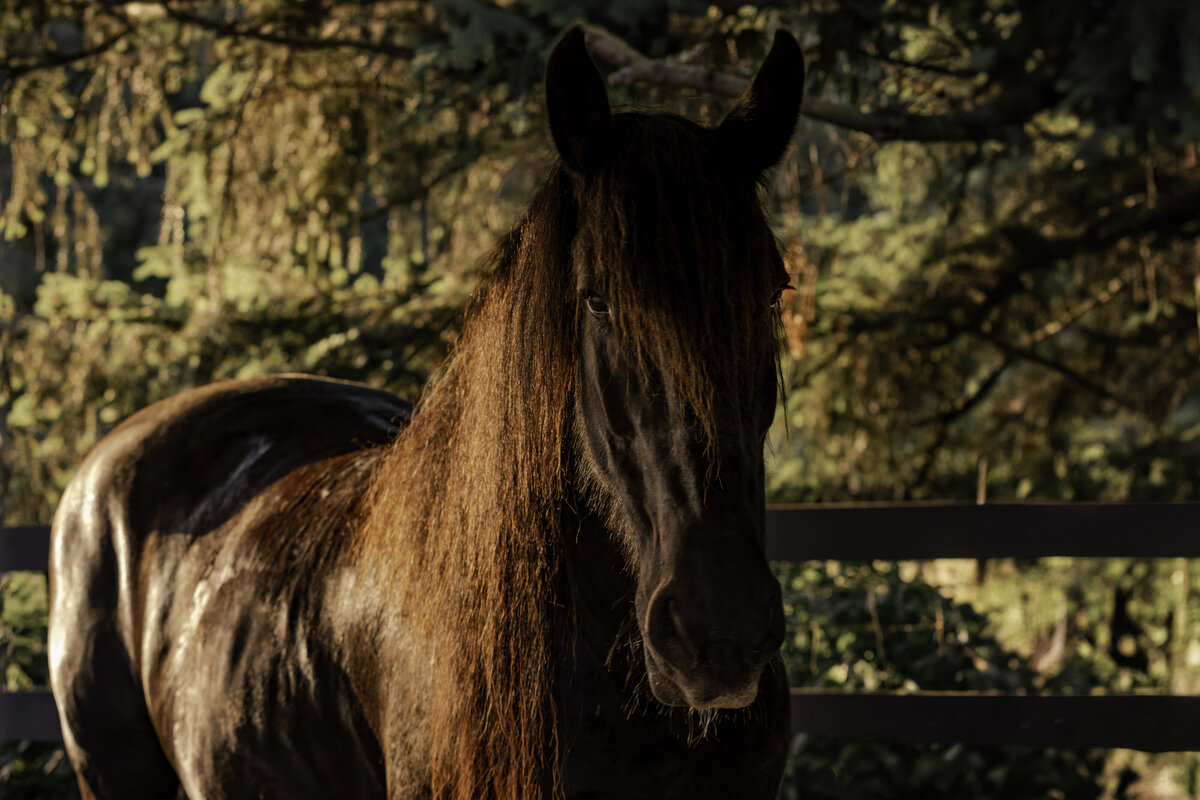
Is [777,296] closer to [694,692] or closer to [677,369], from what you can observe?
[677,369]

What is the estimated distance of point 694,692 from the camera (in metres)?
1.16

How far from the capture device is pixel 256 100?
18.3 feet

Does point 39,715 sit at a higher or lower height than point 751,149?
lower

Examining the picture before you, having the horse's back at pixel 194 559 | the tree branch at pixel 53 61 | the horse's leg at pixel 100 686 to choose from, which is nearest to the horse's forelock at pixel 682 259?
the horse's back at pixel 194 559

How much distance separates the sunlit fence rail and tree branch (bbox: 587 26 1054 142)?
1.40m

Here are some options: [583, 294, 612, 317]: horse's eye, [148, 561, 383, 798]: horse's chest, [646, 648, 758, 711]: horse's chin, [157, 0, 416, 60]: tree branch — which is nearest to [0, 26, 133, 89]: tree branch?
[157, 0, 416, 60]: tree branch

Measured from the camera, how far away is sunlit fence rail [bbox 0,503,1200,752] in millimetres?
3281

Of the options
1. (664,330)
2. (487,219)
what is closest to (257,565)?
(664,330)

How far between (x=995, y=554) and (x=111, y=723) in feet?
8.40

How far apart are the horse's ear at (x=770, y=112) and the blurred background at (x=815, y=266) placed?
272cm

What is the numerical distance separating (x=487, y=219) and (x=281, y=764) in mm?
4286

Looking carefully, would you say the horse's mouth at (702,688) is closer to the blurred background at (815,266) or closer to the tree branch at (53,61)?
the blurred background at (815,266)

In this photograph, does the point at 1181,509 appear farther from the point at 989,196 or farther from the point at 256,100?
the point at 256,100

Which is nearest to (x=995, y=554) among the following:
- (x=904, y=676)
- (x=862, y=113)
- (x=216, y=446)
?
(x=904, y=676)
